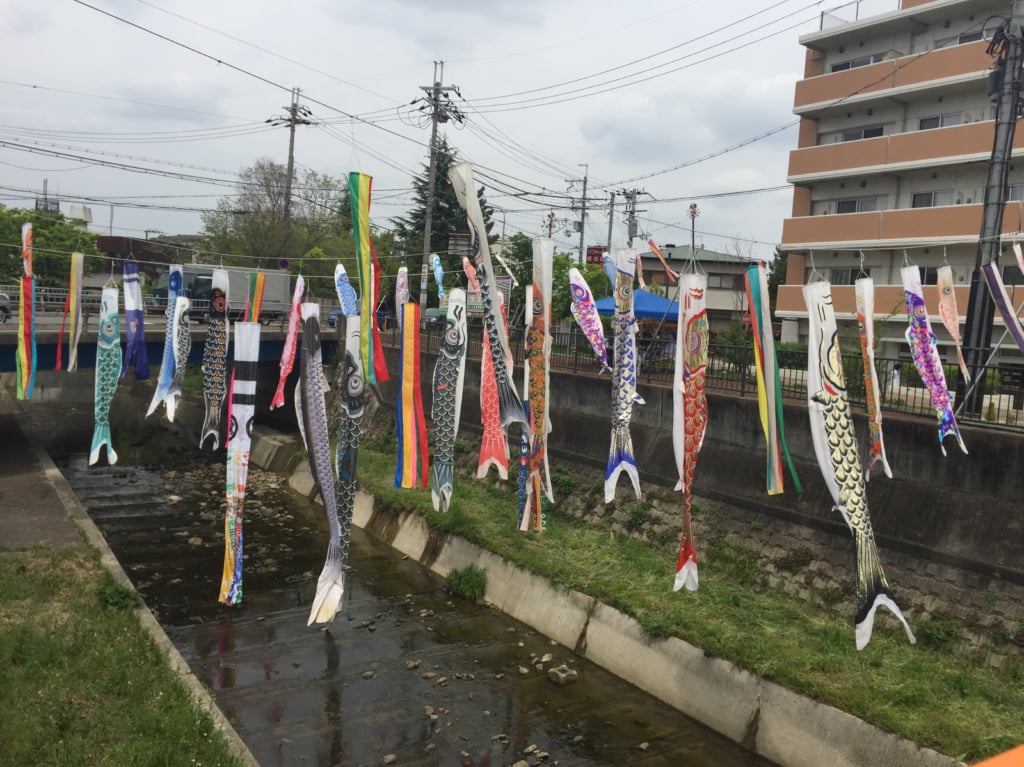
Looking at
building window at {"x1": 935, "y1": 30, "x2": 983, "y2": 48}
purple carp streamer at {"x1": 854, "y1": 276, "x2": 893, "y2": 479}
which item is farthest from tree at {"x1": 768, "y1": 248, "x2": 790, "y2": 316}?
purple carp streamer at {"x1": 854, "y1": 276, "x2": 893, "y2": 479}

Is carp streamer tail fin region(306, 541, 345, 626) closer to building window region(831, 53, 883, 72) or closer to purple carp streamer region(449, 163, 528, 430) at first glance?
purple carp streamer region(449, 163, 528, 430)

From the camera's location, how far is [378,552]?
19.4 metres

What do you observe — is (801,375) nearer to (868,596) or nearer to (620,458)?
(620,458)

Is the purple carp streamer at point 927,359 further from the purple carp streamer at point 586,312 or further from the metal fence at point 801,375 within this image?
the purple carp streamer at point 586,312

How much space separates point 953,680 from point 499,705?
626 cm

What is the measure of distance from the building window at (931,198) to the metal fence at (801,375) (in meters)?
10.4

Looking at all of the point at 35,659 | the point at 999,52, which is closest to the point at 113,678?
the point at 35,659

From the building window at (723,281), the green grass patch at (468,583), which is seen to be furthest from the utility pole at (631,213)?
the green grass patch at (468,583)

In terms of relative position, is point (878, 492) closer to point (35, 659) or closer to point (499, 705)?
point (499, 705)

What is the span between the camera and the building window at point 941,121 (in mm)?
25914

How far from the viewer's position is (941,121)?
26359 mm

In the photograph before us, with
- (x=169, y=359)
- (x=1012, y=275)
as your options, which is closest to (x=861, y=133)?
(x=1012, y=275)

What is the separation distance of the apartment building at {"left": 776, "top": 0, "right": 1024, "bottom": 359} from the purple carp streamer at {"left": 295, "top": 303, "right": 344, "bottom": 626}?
1743 centimetres

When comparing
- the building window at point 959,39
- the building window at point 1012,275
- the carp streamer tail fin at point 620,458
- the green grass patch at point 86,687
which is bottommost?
the green grass patch at point 86,687
